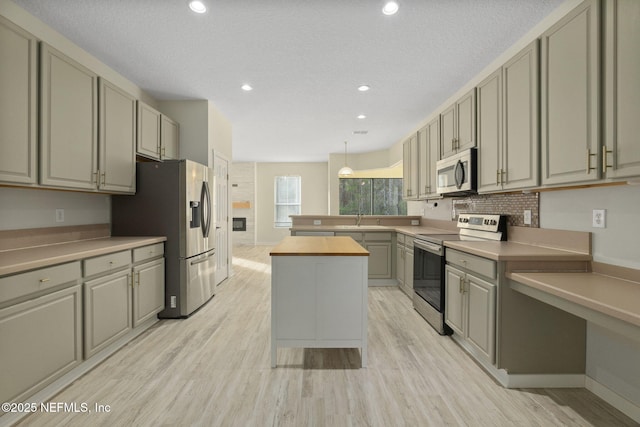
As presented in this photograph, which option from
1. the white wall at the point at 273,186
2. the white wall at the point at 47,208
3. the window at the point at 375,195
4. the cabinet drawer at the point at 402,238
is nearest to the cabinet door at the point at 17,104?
the white wall at the point at 47,208

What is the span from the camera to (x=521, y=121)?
2.30m

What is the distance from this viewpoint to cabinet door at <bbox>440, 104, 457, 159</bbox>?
11.2 ft

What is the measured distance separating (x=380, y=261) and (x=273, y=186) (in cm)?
618

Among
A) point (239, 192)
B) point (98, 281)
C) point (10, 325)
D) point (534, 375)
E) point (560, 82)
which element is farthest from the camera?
point (239, 192)

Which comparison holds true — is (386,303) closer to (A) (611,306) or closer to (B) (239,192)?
(A) (611,306)

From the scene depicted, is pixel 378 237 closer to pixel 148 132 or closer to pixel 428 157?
pixel 428 157

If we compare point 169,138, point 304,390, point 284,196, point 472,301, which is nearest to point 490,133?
point 472,301

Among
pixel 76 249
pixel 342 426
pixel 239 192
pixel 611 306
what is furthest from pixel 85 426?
pixel 239 192

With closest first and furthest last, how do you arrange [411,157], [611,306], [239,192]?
1. [611,306]
2. [411,157]
3. [239,192]

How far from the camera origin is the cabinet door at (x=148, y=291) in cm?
286

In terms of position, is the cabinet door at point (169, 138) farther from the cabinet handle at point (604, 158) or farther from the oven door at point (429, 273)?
the cabinet handle at point (604, 158)

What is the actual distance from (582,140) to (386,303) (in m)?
2.77

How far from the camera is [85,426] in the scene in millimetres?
1716

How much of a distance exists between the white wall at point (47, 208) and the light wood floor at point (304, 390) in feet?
4.22
